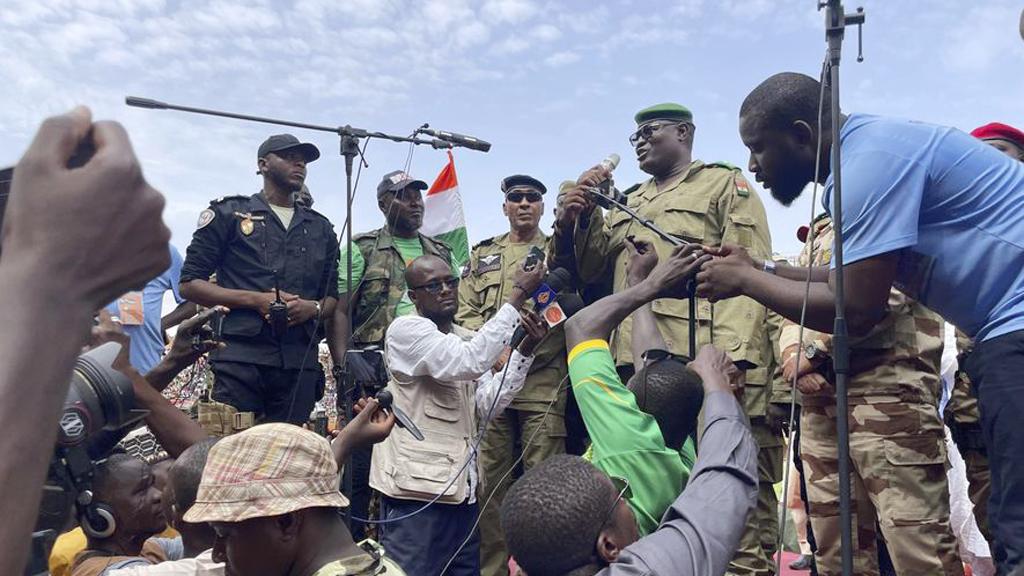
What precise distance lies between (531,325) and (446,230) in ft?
8.76

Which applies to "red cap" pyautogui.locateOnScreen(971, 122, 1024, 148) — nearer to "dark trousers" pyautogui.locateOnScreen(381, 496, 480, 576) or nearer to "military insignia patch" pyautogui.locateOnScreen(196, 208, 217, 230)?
"dark trousers" pyautogui.locateOnScreen(381, 496, 480, 576)

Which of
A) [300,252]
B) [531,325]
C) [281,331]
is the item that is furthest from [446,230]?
[531,325]

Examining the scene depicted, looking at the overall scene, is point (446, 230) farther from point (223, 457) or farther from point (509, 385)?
point (223, 457)

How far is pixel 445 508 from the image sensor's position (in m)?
4.35

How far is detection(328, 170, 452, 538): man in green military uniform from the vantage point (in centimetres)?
525

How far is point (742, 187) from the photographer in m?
4.58

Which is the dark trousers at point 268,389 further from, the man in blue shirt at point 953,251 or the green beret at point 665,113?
the man in blue shirt at point 953,251

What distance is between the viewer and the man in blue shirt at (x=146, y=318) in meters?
5.41

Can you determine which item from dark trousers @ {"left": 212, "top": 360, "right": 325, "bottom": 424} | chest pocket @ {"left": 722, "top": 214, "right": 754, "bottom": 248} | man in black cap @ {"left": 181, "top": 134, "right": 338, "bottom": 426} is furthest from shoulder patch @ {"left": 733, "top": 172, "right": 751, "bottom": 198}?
dark trousers @ {"left": 212, "top": 360, "right": 325, "bottom": 424}

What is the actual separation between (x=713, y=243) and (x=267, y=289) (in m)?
2.59

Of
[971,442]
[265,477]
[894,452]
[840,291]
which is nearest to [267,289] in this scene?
[265,477]

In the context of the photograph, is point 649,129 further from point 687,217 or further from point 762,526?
point 762,526

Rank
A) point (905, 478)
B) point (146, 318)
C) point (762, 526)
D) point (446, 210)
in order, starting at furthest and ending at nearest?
point (446, 210)
point (146, 318)
point (762, 526)
point (905, 478)

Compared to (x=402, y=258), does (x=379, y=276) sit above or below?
below
